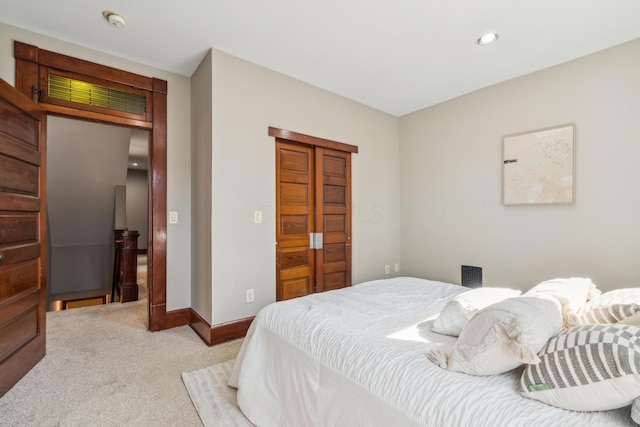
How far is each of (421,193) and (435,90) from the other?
1300 mm

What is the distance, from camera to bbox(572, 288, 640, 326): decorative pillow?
105cm

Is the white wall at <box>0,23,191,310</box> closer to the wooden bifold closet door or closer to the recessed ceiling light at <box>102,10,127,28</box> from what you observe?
the recessed ceiling light at <box>102,10,127,28</box>

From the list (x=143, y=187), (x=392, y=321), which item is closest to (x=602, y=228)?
(x=392, y=321)

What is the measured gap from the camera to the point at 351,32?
240 centimetres

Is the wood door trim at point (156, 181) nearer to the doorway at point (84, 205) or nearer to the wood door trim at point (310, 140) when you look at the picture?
the wood door trim at point (310, 140)

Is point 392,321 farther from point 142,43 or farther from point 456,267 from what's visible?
point 142,43

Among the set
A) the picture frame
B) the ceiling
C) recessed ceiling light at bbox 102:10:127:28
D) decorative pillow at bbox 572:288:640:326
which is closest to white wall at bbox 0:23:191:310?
the ceiling

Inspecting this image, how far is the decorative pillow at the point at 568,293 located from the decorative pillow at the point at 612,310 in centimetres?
3

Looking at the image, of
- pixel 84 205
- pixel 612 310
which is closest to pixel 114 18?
pixel 612 310

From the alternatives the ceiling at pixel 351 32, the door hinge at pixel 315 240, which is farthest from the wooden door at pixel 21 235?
the door hinge at pixel 315 240

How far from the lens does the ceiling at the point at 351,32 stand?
6.91 ft

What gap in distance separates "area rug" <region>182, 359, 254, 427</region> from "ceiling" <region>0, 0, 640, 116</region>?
8.63 ft

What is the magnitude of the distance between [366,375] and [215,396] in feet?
4.10

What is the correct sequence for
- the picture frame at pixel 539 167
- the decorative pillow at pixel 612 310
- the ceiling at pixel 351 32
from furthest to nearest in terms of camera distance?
the picture frame at pixel 539 167, the ceiling at pixel 351 32, the decorative pillow at pixel 612 310
